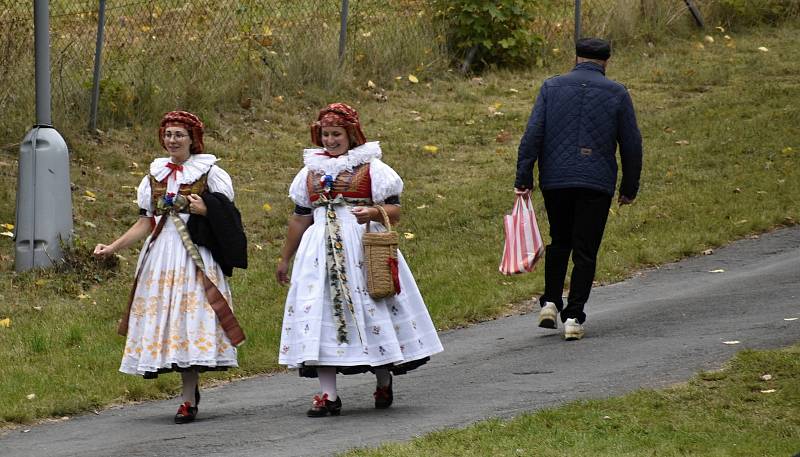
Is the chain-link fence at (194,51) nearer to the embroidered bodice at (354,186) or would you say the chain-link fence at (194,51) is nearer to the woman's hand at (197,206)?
the woman's hand at (197,206)

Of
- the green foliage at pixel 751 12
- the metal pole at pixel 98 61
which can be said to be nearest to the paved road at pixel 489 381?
the metal pole at pixel 98 61

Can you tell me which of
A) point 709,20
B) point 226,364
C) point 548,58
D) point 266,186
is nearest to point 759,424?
point 226,364

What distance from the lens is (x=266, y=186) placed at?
1432 cm

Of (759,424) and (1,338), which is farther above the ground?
(759,424)

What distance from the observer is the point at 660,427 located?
6.78 m

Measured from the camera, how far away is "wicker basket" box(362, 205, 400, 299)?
303 inches

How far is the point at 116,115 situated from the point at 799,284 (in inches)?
304

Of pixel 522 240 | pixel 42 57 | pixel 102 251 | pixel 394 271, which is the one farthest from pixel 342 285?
pixel 42 57

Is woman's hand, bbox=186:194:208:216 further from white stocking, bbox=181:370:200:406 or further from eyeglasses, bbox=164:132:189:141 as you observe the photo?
white stocking, bbox=181:370:200:406

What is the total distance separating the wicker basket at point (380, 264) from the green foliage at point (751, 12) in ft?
49.1

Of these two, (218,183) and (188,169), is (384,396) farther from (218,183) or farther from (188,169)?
(188,169)

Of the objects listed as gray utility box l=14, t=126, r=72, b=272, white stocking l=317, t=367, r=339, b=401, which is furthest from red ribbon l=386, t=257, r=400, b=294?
gray utility box l=14, t=126, r=72, b=272

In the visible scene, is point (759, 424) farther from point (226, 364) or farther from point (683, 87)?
point (683, 87)

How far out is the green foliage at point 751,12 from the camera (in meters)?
21.6
